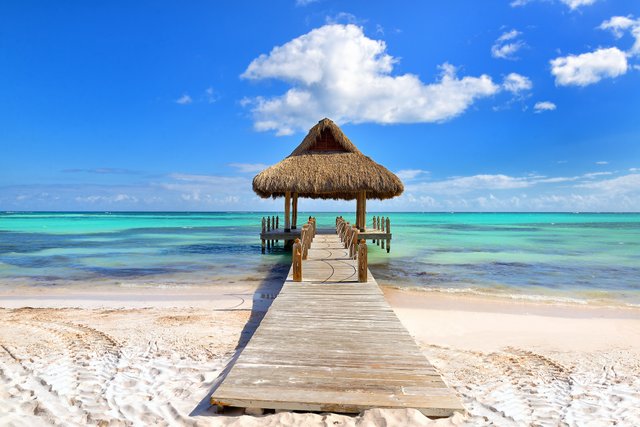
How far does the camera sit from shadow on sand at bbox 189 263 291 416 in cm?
326

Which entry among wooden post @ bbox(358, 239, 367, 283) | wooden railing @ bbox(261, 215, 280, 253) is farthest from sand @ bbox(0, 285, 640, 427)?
wooden railing @ bbox(261, 215, 280, 253)

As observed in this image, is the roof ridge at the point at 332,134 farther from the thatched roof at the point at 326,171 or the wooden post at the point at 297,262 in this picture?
the wooden post at the point at 297,262

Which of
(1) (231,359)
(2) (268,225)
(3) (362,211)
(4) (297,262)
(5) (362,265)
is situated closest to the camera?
(1) (231,359)

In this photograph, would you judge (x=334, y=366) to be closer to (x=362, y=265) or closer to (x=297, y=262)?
(x=362, y=265)

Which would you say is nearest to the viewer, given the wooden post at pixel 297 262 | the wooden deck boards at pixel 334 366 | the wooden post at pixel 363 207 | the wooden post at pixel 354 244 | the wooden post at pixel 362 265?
the wooden deck boards at pixel 334 366

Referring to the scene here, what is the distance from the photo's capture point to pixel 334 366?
3.50m

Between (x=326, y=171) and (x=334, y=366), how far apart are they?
11.9 m

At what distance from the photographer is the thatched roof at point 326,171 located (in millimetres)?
14594

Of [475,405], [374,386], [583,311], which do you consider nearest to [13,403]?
[374,386]

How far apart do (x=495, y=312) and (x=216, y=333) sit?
5660 millimetres

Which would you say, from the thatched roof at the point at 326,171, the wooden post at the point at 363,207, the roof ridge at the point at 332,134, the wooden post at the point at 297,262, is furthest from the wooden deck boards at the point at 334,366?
the roof ridge at the point at 332,134

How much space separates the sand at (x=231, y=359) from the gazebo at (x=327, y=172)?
6823 mm

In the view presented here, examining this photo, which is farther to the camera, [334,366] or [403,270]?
[403,270]

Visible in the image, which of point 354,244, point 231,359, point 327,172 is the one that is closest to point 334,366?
point 231,359
